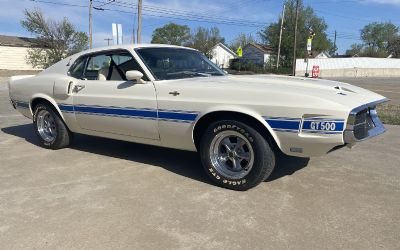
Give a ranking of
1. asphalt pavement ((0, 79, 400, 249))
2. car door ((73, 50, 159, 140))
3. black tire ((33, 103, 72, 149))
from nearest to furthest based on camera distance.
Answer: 1. asphalt pavement ((0, 79, 400, 249))
2. car door ((73, 50, 159, 140))
3. black tire ((33, 103, 72, 149))

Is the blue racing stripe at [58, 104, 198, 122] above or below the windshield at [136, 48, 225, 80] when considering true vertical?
below

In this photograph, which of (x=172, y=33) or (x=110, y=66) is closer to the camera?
(x=110, y=66)

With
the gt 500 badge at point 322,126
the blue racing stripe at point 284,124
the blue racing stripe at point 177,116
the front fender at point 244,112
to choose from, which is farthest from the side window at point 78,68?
the gt 500 badge at point 322,126

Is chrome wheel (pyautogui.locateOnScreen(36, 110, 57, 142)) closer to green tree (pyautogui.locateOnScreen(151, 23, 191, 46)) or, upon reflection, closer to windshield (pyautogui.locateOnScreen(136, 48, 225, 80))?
windshield (pyautogui.locateOnScreen(136, 48, 225, 80))

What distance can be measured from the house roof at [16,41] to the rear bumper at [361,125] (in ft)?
140

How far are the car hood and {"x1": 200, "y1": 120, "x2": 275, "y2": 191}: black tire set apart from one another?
1.14 ft

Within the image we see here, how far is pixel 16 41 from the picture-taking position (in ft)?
142

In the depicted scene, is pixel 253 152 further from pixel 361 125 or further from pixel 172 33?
pixel 172 33

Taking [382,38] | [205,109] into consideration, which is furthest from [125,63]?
[382,38]

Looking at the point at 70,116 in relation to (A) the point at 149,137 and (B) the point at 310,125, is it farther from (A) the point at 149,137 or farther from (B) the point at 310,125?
(B) the point at 310,125

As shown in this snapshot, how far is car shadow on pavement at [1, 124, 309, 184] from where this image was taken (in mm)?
4676

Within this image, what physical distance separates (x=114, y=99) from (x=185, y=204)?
5.82 ft

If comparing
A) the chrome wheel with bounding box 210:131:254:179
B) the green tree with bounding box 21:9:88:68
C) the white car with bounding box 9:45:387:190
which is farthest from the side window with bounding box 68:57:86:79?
the green tree with bounding box 21:9:88:68

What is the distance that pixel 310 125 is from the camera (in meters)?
3.50
